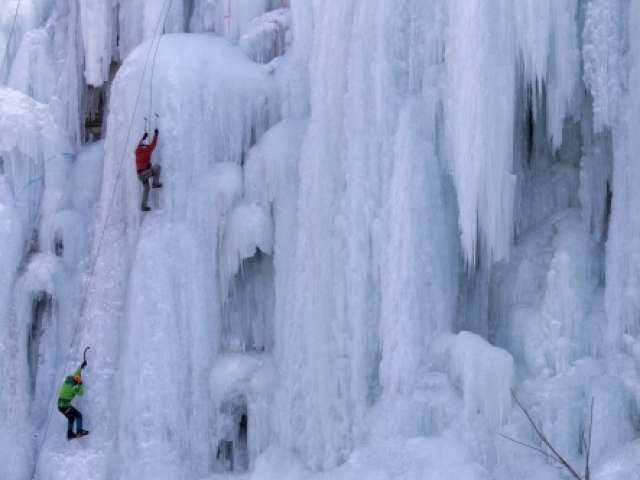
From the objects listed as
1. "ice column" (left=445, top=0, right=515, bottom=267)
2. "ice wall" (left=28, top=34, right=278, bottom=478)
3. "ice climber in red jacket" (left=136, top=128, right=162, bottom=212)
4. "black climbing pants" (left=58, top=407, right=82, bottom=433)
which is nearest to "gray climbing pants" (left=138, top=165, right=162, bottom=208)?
"ice climber in red jacket" (left=136, top=128, right=162, bottom=212)

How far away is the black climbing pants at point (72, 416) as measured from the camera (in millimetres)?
8883

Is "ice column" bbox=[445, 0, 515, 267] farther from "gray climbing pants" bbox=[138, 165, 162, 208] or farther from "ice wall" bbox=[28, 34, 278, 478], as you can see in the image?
"gray climbing pants" bbox=[138, 165, 162, 208]

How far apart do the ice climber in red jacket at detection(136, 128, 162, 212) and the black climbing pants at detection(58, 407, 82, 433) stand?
2.03m

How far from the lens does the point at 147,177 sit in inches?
358

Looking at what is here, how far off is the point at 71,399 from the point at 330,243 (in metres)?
2.88

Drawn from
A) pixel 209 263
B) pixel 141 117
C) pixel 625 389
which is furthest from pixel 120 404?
pixel 625 389

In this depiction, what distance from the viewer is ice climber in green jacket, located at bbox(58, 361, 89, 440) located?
8.81m

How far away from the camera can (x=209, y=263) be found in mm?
9156

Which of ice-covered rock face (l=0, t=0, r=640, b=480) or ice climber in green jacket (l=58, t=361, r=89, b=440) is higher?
ice-covered rock face (l=0, t=0, r=640, b=480)

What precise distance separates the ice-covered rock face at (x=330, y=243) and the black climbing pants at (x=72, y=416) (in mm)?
166

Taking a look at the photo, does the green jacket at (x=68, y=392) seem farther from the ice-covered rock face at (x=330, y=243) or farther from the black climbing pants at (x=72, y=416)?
the ice-covered rock face at (x=330, y=243)

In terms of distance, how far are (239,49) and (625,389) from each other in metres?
5.37

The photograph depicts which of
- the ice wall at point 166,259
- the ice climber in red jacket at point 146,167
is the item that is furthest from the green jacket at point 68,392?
the ice climber in red jacket at point 146,167

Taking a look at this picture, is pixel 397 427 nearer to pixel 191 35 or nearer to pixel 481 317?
pixel 481 317
